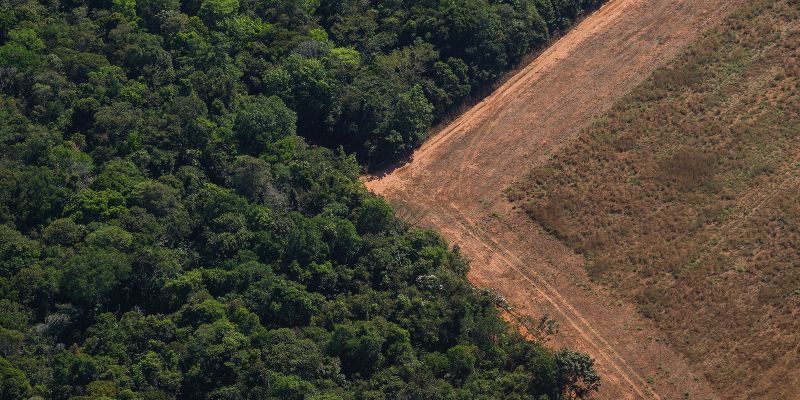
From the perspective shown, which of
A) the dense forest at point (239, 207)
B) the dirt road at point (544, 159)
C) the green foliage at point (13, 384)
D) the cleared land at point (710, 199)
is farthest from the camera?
the dirt road at point (544, 159)

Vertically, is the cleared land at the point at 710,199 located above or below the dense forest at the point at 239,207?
below

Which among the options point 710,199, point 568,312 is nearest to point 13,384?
point 568,312

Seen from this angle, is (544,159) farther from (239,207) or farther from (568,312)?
(239,207)

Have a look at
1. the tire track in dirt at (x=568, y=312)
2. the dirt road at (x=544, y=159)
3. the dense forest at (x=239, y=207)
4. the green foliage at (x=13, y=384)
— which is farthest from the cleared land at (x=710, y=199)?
the green foliage at (x=13, y=384)

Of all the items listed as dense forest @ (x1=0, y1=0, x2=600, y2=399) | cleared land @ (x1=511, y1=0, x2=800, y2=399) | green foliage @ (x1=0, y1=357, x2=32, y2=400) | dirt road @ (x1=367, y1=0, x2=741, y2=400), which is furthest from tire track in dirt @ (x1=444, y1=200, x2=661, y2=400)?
green foliage @ (x1=0, y1=357, x2=32, y2=400)

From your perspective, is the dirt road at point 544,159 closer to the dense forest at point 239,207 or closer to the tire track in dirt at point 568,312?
the tire track in dirt at point 568,312
